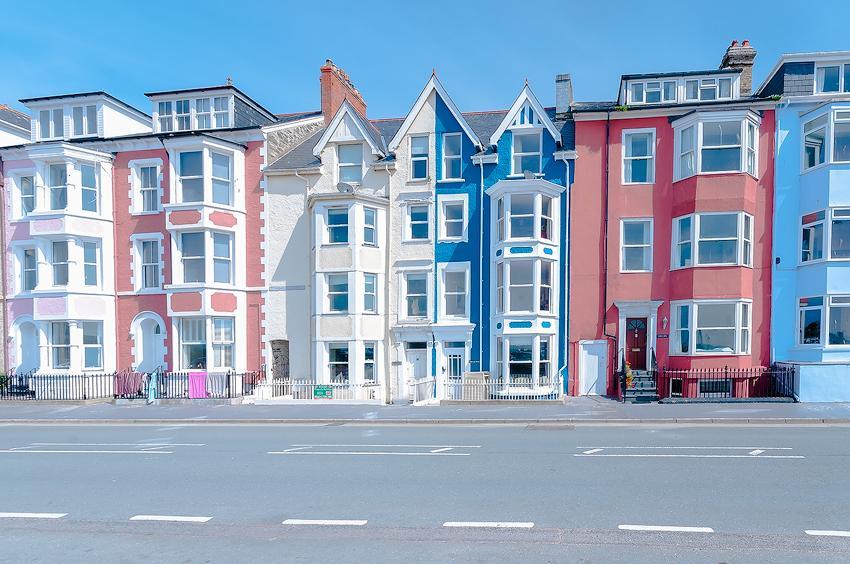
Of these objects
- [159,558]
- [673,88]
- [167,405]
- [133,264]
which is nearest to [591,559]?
[159,558]

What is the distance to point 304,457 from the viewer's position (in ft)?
32.5

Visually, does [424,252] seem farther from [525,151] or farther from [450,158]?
[525,151]

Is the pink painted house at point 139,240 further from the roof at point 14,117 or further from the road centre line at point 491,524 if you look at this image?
the road centre line at point 491,524

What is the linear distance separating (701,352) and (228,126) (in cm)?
2194

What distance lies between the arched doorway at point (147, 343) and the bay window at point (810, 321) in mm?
25722

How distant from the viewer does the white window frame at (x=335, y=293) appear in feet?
67.4

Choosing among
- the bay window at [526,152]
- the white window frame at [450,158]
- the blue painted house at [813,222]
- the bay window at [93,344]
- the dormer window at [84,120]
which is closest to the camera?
the blue painted house at [813,222]

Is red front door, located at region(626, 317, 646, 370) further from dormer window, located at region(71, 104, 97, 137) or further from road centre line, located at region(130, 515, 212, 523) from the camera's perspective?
dormer window, located at region(71, 104, 97, 137)

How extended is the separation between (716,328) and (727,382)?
195 centimetres

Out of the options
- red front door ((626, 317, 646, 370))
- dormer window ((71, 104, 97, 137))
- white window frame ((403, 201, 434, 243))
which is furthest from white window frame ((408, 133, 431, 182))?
dormer window ((71, 104, 97, 137))

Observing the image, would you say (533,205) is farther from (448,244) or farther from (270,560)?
(270,560)

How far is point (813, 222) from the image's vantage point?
17.9 meters

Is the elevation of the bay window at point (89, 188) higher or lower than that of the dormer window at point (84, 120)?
lower

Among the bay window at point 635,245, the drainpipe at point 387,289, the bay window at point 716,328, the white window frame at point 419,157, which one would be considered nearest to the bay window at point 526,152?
→ the white window frame at point 419,157
